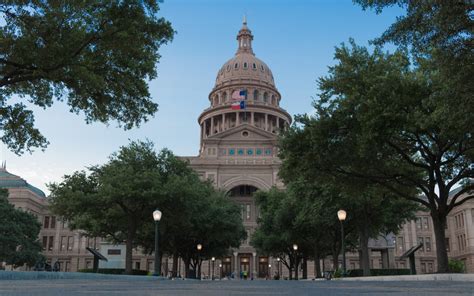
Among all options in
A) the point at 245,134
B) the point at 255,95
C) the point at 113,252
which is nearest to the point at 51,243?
the point at 245,134

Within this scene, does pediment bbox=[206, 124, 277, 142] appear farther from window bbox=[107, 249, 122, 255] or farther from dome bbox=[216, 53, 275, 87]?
window bbox=[107, 249, 122, 255]

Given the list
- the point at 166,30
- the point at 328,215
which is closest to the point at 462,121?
the point at 166,30

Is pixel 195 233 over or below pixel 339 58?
below

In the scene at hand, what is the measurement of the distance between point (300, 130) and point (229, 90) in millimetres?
92062

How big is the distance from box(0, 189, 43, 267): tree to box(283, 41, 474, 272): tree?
4444 cm

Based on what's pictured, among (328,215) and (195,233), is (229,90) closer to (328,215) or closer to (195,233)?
(195,233)

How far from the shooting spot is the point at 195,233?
47.9 metres

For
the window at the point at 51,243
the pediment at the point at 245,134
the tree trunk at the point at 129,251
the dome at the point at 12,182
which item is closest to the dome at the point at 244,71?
the pediment at the point at 245,134

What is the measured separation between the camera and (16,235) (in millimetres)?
57375

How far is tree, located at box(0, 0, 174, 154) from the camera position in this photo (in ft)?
48.9

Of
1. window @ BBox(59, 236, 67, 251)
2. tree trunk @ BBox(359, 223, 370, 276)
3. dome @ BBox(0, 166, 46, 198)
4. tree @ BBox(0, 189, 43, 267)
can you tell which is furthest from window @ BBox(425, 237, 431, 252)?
dome @ BBox(0, 166, 46, 198)

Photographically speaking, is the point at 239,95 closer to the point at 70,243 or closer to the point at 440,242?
the point at 70,243

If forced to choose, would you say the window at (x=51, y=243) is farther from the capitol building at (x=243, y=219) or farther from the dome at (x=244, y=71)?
the dome at (x=244, y=71)

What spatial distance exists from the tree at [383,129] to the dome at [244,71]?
92.2 metres
